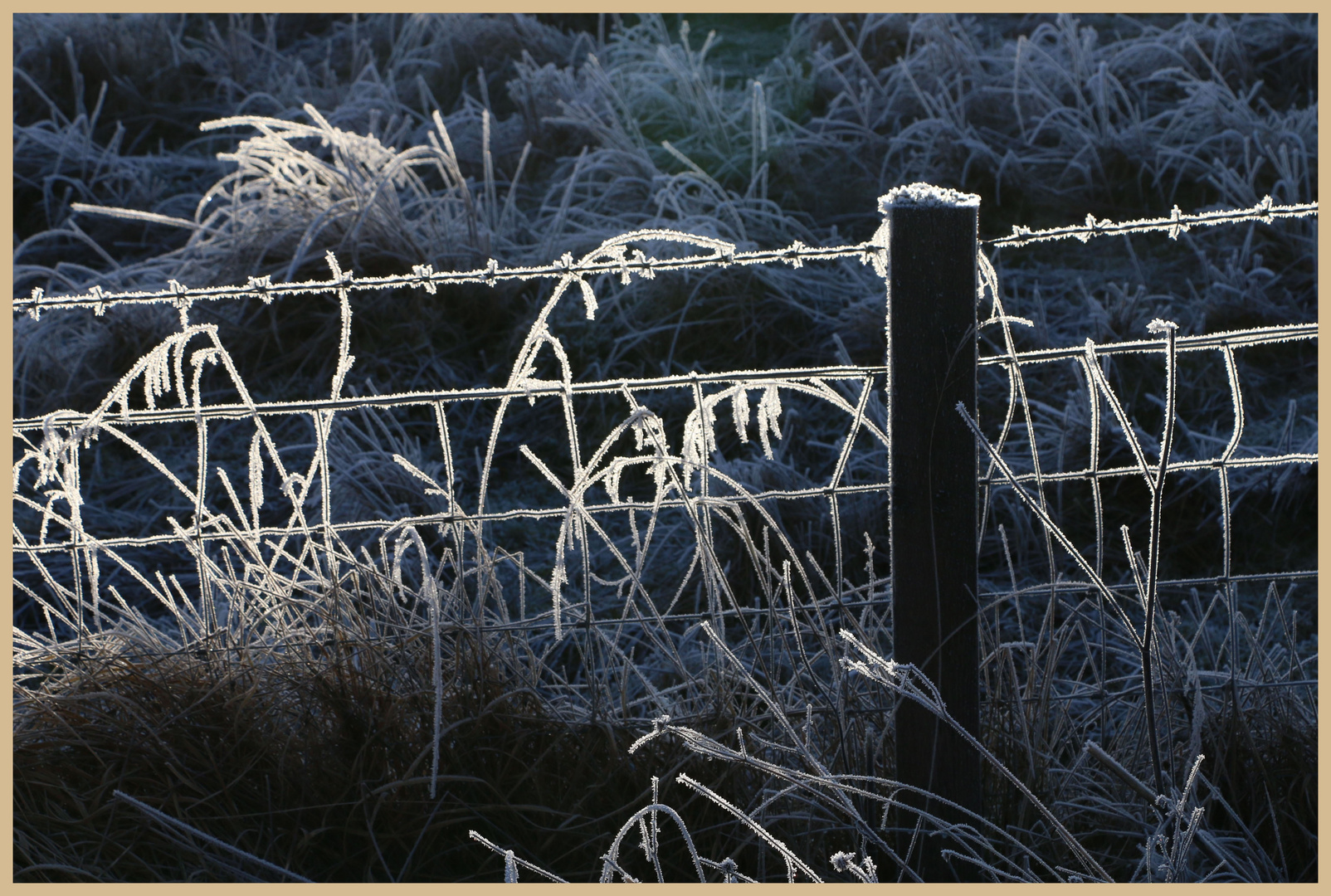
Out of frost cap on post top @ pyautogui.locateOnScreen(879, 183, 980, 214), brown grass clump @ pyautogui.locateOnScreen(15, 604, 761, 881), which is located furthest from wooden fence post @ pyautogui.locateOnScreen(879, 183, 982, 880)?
brown grass clump @ pyautogui.locateOnScreen(15, 604, 761, 881)

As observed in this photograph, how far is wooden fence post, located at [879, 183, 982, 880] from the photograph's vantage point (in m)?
1.51

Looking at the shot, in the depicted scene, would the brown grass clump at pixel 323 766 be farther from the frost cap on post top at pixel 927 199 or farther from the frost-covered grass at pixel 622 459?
the frost cap on post top at pixel 927 199

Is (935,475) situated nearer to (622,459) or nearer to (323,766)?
(622,459)

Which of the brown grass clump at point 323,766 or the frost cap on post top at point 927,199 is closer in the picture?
the frost cap on post top at point 927,199

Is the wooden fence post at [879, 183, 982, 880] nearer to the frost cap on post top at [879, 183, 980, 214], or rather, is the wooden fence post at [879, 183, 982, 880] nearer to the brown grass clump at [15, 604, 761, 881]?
the frost cap on post top at [879, 183, 980, 214]

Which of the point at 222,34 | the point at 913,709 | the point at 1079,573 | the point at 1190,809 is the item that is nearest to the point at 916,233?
the point at 913,709

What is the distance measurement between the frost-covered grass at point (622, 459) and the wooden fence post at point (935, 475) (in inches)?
3.7

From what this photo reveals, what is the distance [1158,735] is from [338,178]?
282 cm

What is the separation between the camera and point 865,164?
4.25 meters

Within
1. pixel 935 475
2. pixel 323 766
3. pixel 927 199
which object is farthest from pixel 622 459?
pixel 323 766

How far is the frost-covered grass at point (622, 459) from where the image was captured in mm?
1799

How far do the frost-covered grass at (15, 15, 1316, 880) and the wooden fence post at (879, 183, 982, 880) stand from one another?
93 mm

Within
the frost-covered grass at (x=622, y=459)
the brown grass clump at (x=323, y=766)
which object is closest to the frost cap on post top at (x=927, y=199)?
the frost-covered grass at (x=622, y=459)

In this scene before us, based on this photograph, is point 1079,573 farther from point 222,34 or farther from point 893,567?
point 222,34
